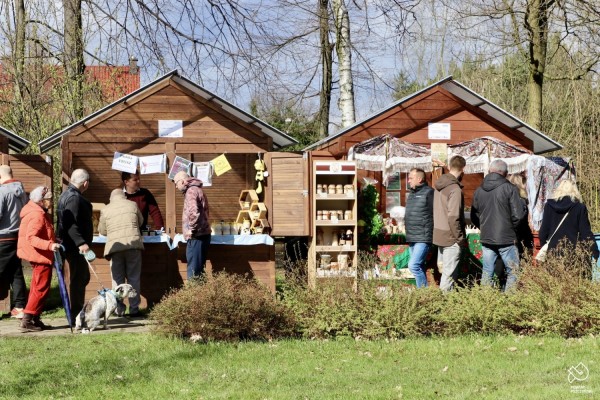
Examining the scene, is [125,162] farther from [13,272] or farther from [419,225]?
[419,225]

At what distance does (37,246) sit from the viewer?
9.27 meters

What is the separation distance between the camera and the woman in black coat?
9.62 metres

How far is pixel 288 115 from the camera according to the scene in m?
24.4

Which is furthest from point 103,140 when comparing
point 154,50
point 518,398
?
point 518,398

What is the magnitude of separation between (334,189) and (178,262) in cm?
240

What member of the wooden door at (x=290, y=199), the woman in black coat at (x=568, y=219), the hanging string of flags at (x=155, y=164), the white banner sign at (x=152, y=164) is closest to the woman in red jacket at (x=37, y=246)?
the hanging string of flags at (x=155, y=164)

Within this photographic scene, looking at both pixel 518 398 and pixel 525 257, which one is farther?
pixel 525 257

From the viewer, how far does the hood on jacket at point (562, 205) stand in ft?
31.7

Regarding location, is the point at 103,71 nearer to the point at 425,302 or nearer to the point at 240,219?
the point at 240,219

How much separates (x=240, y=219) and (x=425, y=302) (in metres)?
4.47

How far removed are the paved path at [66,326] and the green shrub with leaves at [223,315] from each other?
924 millimetres

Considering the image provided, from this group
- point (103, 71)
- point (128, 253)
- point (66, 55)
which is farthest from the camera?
point (103, 71)

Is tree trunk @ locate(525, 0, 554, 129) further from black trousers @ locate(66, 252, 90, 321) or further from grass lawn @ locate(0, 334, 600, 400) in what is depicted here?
black trousers @ locate(66, 252, 90, 321)

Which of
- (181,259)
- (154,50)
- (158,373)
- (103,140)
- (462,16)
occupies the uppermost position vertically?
(462,16)
